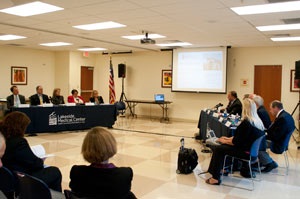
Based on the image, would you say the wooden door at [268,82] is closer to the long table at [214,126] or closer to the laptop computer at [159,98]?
the laptop computer at [159,98]

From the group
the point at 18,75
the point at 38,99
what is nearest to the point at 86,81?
the point at 18,75

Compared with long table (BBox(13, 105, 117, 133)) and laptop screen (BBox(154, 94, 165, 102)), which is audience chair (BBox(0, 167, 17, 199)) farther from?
laptop screen (BBox(154, 94, 165, 102))

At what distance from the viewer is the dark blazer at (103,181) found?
6.50 feet

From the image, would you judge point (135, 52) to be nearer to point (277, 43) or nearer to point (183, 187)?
point (277, 43)

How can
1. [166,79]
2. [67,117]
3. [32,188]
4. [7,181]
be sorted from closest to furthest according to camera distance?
[32,188] < [7,181] < [67,117] < [166,79]

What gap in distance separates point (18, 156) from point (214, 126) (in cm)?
409

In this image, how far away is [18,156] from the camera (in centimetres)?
275

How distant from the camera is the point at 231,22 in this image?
6.22 meters

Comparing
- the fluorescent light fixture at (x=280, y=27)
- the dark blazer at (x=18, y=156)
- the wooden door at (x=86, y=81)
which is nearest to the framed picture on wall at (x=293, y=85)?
the fluorescent light fixture at (x=280, y=27)

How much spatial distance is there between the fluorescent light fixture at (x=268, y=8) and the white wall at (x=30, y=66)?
9018 millimetres

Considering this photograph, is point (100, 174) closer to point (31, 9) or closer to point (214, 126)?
point (214, 126)

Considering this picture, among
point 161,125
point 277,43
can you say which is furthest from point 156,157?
point 277,43

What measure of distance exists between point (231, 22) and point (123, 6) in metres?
2.37

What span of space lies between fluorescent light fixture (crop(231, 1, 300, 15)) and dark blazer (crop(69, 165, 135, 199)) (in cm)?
403
